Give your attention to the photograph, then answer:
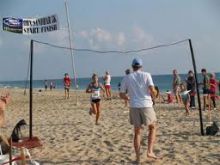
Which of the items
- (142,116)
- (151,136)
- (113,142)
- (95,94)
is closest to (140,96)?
(142,116)

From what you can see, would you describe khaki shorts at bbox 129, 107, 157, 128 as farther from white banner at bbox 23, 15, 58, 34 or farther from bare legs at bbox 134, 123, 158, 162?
white banner at bbox 23, 15, 58, 34

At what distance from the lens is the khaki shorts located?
6914mm

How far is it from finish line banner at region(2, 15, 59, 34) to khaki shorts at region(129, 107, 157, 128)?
9.64 meters

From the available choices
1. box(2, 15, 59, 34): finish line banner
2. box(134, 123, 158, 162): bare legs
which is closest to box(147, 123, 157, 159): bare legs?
box(134, 123, 158, 162): bare legs

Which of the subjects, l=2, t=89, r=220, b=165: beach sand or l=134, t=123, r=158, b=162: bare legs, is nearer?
l=134, t=123, r=158, b=162: bare legs

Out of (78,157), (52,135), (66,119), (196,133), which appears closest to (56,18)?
(66,119)

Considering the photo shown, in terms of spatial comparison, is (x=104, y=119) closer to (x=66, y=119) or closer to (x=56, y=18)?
(x=66, y=119)

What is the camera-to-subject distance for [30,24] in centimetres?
1650

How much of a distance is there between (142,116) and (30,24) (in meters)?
10.4

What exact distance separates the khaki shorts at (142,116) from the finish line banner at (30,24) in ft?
31.6

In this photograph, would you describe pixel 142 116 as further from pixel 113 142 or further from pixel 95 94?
pixel 95 94

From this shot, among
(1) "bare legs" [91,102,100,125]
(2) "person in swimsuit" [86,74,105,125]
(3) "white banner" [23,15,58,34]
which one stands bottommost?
(1) "bare legs" [91,102,100,125]

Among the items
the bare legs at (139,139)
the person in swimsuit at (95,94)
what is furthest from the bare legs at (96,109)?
the bare legs at (139,139)

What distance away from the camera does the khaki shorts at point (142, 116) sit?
272 inches
